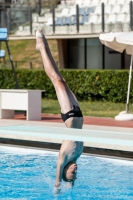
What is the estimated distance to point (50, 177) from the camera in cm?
842

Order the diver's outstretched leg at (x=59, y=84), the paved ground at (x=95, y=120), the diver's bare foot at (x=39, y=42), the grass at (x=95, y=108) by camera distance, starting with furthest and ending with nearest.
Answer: the grass at (x=95, y=108) → the paved ground at (x=95, y=120) → the diver's bare foot at (x=39, y=42) → the diver's outstretched leg at (x=59, y=84)

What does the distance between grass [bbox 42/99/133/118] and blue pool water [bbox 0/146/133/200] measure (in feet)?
21.4

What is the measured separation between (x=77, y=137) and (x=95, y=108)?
1190 cm

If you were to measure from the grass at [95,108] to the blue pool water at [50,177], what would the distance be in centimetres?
654

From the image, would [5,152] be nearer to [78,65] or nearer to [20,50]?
[78,65]

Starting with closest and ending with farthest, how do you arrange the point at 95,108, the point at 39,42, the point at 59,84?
the point at 59,84 → the point at 39,42 → the point at 95,108

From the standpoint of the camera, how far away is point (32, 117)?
14820 mm

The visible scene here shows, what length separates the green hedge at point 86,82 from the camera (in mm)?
20375

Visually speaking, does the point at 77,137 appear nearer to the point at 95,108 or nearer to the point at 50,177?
the point at 50,177

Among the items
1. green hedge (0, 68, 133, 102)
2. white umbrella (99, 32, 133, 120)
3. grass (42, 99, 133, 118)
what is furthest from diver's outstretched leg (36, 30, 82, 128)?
green hedge (0, 68, 133, 102)

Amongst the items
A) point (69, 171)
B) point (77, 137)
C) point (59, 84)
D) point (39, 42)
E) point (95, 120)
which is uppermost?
point (39, 42)

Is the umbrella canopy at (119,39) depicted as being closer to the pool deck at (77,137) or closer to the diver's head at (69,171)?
the pool deck at (77,137)

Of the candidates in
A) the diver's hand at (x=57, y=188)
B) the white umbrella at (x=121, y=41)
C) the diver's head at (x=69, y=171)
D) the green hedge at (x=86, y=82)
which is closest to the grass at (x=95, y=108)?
the green hedge at (x=86, y=82)

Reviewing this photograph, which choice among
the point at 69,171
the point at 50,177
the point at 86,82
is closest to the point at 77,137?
the point at 69,171
